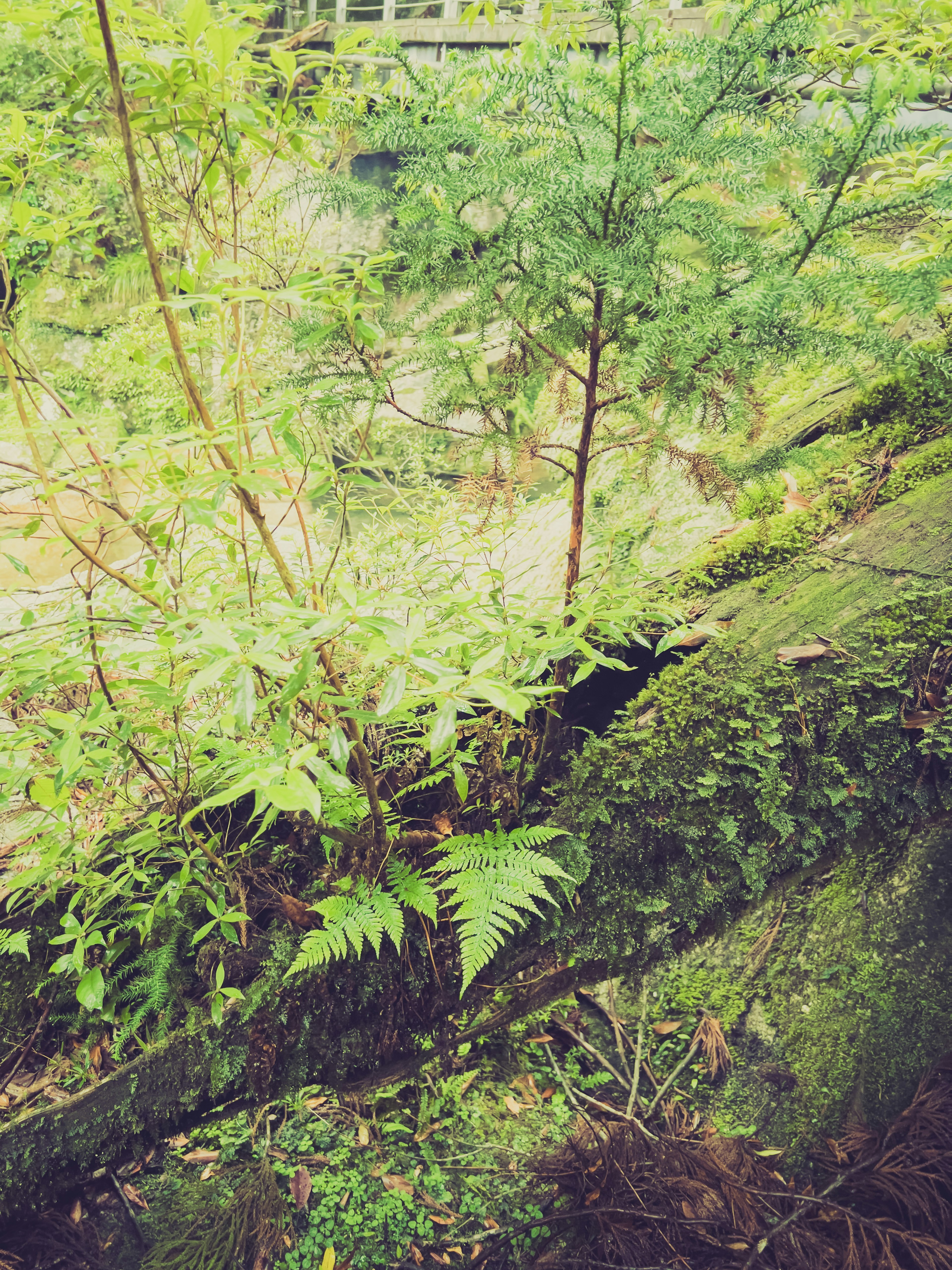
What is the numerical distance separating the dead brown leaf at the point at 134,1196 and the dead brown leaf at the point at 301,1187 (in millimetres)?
580

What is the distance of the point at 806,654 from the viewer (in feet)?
7.73

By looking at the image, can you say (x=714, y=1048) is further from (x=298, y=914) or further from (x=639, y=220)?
(x=639, y=220)

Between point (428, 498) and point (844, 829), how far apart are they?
7.79 feet

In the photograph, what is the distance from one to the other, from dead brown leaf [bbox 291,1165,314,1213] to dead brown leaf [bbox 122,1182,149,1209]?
58 centimetres

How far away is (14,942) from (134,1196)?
163 centimetres

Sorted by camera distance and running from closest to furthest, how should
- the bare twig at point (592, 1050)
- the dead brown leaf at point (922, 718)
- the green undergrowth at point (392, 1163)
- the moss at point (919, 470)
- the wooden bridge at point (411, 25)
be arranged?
the dead brown leaf at point (922, 718) < the moss at point (919, 470) < the green undergrowth at point (392, 1163) < the bare twig at point (592, 1050) < the wooden bridge at point (411, 25)

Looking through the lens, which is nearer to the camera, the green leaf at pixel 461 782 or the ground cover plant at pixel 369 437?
the ground cover plant at pixel 369 437

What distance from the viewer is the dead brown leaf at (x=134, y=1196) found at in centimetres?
281

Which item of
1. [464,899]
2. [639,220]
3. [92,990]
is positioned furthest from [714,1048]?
[639,220]

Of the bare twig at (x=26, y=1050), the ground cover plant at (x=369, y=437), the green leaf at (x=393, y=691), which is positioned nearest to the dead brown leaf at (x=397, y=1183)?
the ground cover plant at (x=369, y=437)

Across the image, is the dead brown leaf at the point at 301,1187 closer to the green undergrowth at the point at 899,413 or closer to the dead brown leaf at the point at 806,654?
the dead brown leaf at the point at 806,654

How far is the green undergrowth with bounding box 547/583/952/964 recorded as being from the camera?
223cm

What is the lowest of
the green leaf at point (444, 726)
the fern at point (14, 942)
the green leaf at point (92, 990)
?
the green leaf at point (92, 990)

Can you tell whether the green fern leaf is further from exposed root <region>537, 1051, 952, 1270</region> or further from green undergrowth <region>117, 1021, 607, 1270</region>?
exposed root <region>537, 1051, 952, 1270</region>
